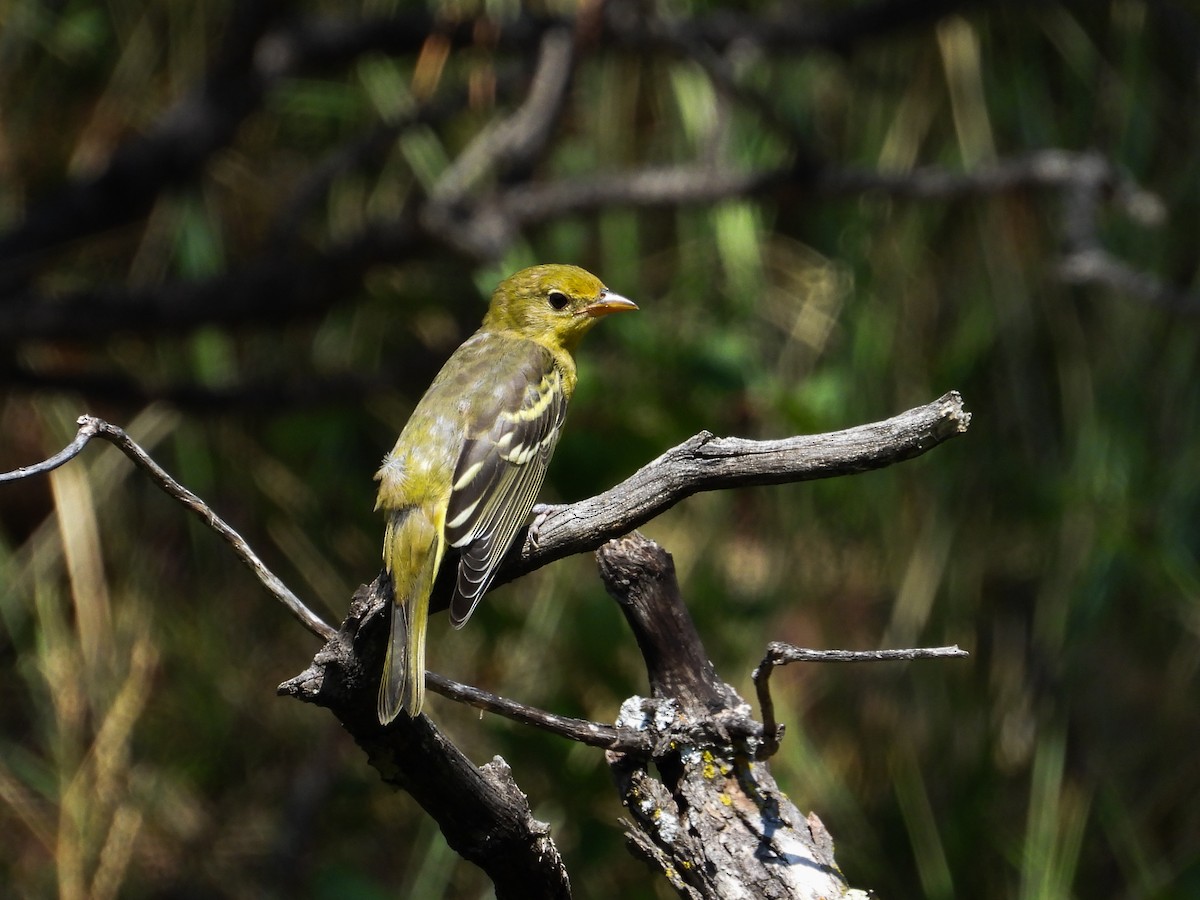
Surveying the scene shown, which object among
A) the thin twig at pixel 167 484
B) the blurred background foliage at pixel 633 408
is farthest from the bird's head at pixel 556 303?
the thin twig at pixel 167 484

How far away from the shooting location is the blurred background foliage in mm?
4727

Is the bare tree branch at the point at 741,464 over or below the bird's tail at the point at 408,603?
over

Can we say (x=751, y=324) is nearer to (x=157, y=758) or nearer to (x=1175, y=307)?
(x=1175, y=307)

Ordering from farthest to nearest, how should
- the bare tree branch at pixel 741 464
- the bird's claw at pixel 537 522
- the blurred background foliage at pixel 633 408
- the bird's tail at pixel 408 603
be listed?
the blurred background foliage at pixel 633 408 < the bird's claw at pixel 537 522 < the bird's tail at pixel 408 603 < the bare tree branch at pixel 741 464

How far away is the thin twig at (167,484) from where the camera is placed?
2.04 meters

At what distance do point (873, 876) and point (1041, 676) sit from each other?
808 millimetres

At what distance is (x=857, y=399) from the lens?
16.5ft

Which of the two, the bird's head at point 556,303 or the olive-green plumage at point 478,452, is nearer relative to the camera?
the olive-green plumage at point 478,452

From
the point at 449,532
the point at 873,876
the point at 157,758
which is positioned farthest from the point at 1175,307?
the point at 157,758

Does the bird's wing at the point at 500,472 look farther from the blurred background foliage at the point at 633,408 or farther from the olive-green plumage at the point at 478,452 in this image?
the blurred background foliage at the point at 633,408

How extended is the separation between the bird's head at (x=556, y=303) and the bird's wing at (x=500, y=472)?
13 centimetres

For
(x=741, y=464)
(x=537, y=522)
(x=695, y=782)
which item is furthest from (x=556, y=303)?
(x=741, y=464)

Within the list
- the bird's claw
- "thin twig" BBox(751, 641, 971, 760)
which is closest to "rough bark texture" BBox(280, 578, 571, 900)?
the bird's claw

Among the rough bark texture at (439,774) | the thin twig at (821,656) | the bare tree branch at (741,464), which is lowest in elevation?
the rough bark texture at (439,774)
